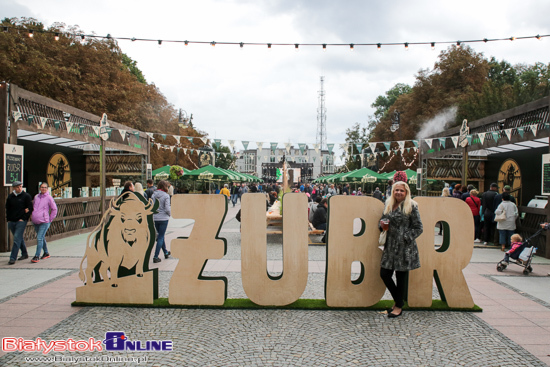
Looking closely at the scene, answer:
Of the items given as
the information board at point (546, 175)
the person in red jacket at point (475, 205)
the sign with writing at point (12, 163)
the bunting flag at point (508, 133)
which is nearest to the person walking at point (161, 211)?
the sign with writing at point (12, 163)

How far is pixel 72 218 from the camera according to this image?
A: 1172cm

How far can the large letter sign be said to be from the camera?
4.95 meters

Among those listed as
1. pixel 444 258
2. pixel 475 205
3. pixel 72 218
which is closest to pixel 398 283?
pixel 444 258

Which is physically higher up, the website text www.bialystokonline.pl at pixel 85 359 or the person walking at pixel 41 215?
the person walking at pixel 41 215

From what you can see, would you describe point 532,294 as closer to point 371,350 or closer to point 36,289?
point 371,350

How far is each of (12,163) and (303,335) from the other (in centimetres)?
810

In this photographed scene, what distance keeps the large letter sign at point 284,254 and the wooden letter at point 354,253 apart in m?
0.01

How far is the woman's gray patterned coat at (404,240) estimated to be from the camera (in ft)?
14.8

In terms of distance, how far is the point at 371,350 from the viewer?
372cm

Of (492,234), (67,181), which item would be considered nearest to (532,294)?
(492,234)

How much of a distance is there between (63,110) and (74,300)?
7905mm

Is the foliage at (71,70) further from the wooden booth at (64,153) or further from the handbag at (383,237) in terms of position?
the handbag at (383,237)

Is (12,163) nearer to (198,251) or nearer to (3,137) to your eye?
(3,137)

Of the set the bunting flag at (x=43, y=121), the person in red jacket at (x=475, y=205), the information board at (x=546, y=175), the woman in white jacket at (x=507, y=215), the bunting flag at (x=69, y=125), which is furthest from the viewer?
the bunting flag at (x=69, y=125)
